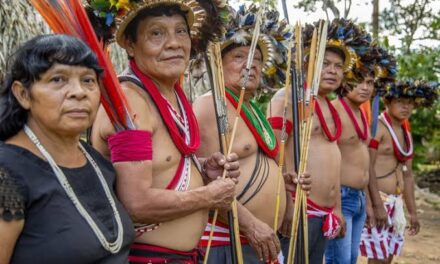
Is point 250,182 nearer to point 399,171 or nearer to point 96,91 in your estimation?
point 96,91

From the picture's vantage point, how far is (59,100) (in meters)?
1.91

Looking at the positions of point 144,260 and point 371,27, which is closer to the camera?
point 144,260

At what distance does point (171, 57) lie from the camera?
2.66 m

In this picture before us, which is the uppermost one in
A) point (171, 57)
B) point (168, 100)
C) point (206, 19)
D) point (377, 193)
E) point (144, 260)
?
point (206, 19)

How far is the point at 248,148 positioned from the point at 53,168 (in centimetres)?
153

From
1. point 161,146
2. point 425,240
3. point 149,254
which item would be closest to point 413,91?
point 425,240

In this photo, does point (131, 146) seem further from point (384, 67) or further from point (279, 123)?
point (384, 67)

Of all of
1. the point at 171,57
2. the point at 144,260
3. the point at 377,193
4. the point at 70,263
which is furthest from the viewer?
the point at 377,193

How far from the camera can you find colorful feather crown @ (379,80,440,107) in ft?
19.9

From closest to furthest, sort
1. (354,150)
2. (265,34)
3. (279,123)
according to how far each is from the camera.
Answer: (265,34)
(279,123)
(354,150)

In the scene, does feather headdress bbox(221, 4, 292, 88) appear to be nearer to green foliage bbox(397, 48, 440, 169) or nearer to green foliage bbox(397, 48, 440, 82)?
green foliage bbox(397, 48, 440, 169)

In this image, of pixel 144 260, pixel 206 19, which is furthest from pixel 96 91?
pixel 206 19

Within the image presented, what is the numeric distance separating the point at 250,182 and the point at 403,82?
3.52 m

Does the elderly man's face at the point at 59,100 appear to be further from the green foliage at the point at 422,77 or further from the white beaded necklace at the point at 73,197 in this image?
the green foliage at the point at 422,77
